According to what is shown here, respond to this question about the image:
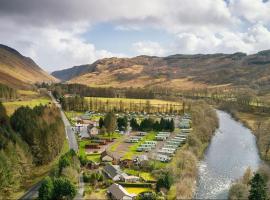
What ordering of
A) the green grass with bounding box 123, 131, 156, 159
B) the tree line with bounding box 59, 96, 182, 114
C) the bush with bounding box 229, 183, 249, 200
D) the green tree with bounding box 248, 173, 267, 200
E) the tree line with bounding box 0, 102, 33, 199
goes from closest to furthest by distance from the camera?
the green tree with bounding box 248, 173, 267, 200 < the tree line with bounding box 0, 102, 33, 199 < the bush with bounding box 229, 183, 249, 200 < the green grass with bounding box 123, 131, 156, 159 < the tree line with bounding box 59, 96, 182, 114

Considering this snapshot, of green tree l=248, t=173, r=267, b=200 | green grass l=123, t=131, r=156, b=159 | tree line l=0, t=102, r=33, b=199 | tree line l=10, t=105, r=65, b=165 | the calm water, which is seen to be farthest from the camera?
green grass l=123, t=131, r=156, b=159

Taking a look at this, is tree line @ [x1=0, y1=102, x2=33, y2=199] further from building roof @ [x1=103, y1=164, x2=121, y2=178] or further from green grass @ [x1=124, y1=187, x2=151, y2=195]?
green grass @ [x1=124, y1=187, x2=151, y2=195]

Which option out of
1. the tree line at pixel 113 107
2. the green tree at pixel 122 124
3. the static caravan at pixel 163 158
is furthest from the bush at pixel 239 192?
the tree line at pixel 113 107

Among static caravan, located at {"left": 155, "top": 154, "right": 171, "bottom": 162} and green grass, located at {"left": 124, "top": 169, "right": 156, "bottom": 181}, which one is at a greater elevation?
static caravan, located at {"left": 155, "top": 154, "right": 171, "bottom": 162}

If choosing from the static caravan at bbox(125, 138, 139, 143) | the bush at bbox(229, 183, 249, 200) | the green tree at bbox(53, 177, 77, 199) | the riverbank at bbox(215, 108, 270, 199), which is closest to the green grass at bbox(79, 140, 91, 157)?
the static caravan at bbox(125, 138, 139, 143)

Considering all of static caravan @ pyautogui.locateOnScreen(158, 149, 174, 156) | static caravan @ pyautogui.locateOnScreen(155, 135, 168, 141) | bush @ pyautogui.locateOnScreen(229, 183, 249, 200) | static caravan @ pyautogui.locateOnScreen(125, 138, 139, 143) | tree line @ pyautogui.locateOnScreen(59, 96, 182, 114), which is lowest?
bush @ pyautogui.locateOnScreen(229, 183, 249, 200)

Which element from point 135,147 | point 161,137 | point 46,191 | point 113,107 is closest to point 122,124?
point 161,137
